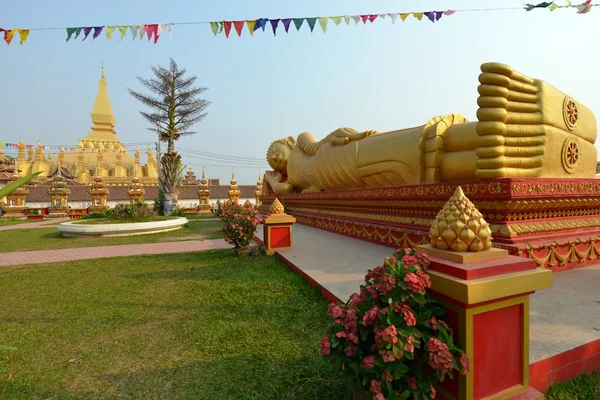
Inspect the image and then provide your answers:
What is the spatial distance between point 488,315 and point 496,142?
2874 mm

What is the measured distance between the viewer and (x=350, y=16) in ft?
21.1

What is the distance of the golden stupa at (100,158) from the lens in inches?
1272

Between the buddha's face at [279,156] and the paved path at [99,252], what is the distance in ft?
16.1

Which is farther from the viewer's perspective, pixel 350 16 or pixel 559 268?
pixel 350 16

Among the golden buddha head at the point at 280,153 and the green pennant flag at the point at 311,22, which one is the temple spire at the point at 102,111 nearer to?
the golden buddha head at the point at 280,153

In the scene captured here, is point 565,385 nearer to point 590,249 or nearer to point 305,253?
point 590,249

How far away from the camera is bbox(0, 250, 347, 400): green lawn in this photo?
1923 mm

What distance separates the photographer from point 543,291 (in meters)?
2.92

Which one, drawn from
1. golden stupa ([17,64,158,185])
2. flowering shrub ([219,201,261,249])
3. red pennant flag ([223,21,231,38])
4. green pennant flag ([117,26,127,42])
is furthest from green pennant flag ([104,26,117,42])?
golden stupa ([17,64,158,185])

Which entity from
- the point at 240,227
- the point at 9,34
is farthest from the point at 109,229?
the point at 240,227

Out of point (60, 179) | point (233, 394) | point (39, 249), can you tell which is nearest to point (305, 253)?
point (233, 394)

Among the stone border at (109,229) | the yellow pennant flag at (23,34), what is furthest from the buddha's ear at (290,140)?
the yellow pennant flag at (23,34)

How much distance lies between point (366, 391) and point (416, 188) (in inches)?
155

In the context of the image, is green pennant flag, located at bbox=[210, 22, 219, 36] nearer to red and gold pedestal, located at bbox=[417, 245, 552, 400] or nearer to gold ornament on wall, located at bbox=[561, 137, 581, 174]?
gold ornament on wall, located at bbox=[561, 137, 581, 174]
